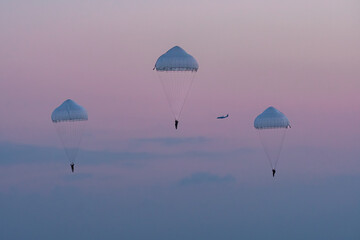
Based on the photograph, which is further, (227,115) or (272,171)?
(227,115)

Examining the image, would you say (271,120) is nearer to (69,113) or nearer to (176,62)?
(176,62)

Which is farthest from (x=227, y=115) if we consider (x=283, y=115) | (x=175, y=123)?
(x=175, y=123)

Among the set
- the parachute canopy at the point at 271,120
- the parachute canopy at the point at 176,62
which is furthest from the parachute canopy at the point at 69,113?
the parachute canopy at the point at 271,120

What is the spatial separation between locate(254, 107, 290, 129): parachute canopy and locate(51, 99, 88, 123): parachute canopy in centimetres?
2384

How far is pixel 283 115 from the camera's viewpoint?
12300 cm

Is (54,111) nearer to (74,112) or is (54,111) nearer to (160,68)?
(74,112)

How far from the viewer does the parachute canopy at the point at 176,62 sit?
354 ft

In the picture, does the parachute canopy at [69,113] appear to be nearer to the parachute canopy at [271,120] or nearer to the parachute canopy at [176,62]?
the parachute canopy at [176,62]

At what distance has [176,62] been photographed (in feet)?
354

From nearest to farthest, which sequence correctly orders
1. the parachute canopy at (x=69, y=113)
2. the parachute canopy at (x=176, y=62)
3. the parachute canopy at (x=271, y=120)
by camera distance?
1. the parachute canopy at (x=176, y=62)
2. the parachute canopy at (x=69, y=113)
3. the parachute canopy at (x=271, y=120)

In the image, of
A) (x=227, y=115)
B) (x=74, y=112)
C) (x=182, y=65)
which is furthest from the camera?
(x=227, y=115)

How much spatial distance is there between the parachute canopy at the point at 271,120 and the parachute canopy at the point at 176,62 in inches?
639

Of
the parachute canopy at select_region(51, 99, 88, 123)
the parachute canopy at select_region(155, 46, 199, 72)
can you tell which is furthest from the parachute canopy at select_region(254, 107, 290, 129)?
the parachute canopy at select_region(51, 99, 88, 123)

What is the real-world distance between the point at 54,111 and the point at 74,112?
324cm
